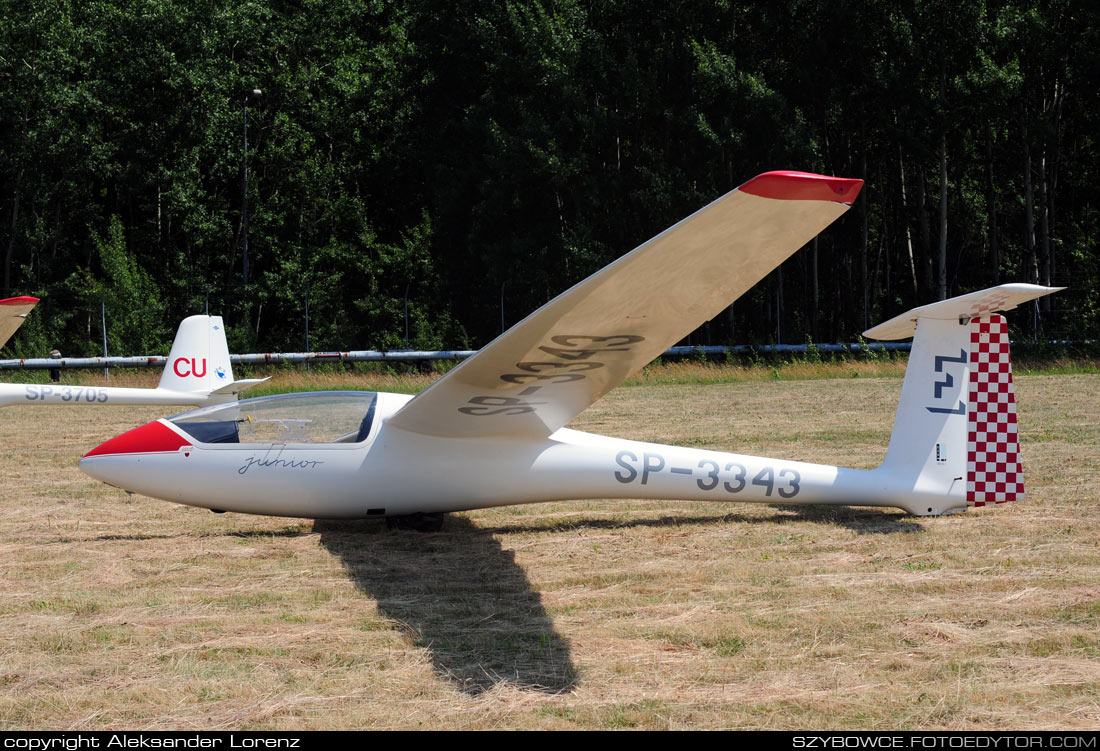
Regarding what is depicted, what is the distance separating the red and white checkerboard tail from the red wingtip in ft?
12.9

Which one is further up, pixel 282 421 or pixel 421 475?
pixel 282 421

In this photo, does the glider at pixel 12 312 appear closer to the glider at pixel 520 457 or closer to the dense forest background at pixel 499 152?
the glider at pixel 520 457

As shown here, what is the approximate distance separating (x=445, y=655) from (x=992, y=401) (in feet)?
16.0

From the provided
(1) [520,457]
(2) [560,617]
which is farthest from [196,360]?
(2) [560,617]

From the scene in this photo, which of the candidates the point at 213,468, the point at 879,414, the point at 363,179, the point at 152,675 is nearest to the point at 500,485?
the point at 213,468

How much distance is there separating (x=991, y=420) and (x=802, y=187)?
14.0 feet

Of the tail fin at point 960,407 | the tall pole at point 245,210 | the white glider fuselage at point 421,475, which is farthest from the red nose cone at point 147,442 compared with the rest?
the tall pole at point 245,210

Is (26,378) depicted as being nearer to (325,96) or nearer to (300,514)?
(325,96)

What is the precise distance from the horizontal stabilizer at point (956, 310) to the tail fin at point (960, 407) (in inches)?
0.4

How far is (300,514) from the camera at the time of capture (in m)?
7.86

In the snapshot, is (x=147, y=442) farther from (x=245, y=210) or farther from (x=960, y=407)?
(x=245, y=210)

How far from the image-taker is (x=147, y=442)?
7824mm

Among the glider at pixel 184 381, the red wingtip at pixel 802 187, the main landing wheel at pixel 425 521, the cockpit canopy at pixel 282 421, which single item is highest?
the red wingtip at pixel 802 187

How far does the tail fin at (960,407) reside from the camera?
25.3ft
